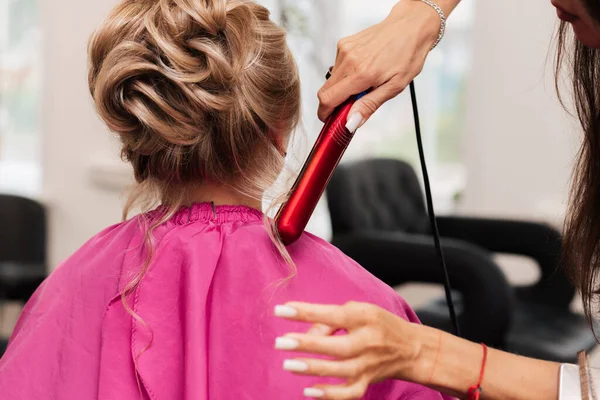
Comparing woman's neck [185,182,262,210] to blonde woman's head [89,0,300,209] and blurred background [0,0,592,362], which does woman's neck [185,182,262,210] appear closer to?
blonde woman's head [89,0,300,209]

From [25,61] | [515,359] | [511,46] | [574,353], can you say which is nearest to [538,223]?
[574,353]

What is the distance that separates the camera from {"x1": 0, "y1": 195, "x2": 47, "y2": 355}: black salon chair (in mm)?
2900

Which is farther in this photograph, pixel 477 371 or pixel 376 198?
pixel 376 198

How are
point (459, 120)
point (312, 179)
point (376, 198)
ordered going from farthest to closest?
point (459, 120), point (376, 198), point (312, 179)

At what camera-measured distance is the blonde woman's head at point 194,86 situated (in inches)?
39.2

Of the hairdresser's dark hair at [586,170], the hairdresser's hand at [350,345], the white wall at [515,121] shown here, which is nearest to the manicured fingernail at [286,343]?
the hairdresser's hand at [350,345]

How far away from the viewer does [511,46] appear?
2.99 m

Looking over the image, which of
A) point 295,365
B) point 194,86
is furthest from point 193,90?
point 295,365

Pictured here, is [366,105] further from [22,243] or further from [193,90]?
[22,243]

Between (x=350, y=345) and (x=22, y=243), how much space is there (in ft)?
8.24

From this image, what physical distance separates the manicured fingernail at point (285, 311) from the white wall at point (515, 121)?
228 centimetres

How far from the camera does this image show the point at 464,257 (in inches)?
76.8

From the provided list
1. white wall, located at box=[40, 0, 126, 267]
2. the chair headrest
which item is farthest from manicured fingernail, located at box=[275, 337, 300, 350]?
white wall, located at box=[40, 0, 126, 267]

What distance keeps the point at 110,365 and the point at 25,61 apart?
114 inches
